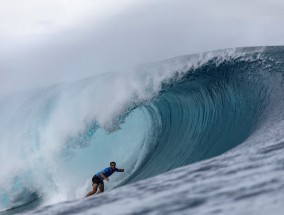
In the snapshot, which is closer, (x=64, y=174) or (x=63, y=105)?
(x=64, y=174)

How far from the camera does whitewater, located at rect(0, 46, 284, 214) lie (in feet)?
40.2

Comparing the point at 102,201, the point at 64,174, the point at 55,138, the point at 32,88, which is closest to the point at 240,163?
the point at 102,201

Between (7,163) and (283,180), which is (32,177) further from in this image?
(283,180)

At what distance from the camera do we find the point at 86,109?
1747 cm

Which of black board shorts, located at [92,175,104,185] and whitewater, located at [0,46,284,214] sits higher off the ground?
whitewater, located at [0,46,284,214]

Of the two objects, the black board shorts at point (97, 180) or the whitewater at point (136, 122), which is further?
the whitewater at point (136, 122)

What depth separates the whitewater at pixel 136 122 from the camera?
1225 centimetres

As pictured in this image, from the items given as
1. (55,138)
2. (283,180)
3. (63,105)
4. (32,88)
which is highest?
(32,88)

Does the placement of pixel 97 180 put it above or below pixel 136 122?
below

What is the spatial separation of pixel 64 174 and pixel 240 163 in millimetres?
12359

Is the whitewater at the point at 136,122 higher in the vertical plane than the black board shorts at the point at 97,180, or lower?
higher

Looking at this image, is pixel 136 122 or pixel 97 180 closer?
pixel 97 180

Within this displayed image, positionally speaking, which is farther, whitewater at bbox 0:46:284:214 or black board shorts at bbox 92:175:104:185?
whitewater at bbox 0:46:284:214

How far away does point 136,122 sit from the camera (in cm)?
1662
